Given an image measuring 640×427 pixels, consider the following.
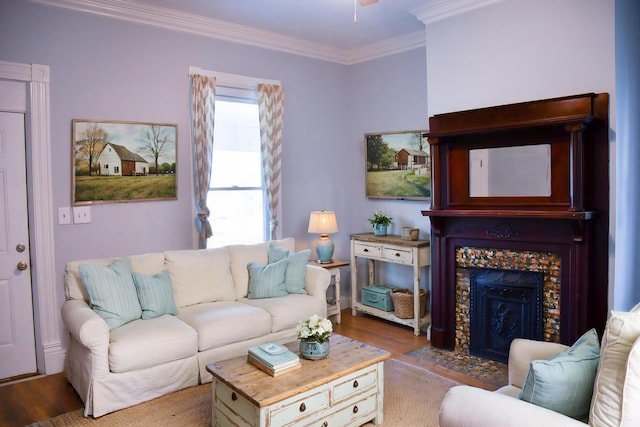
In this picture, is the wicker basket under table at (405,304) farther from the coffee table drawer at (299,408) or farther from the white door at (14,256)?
the white door at (14,256)

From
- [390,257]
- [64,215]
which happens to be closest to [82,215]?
[64,215]

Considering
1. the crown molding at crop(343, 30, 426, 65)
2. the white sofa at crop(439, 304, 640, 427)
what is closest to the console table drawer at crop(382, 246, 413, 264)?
the crown molding at crop(343, 30, 426, 65)

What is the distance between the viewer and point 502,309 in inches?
146

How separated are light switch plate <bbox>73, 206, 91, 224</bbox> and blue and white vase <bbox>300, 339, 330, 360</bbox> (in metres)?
2.15

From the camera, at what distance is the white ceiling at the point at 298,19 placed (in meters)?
3.87

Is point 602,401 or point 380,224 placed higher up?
point 380,224

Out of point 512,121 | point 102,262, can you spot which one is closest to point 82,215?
point 102,262

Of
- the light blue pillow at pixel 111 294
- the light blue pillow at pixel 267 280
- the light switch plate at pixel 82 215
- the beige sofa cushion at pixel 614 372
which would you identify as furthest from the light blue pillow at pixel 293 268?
the beige sofa cushion at pixel 614 372

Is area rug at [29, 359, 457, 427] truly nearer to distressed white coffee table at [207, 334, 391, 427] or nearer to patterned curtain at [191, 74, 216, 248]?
distressed white coffee table at [207, 334, 391, 427]

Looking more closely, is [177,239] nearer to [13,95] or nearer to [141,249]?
[141,249]

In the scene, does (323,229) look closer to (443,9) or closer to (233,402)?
(443,9)

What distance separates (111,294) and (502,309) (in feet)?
9.48

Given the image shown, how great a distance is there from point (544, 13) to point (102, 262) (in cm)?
370

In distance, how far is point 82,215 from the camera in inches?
148
